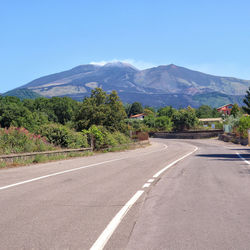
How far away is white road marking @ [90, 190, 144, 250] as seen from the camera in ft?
17.2

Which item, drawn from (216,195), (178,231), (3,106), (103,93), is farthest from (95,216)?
(3,106)

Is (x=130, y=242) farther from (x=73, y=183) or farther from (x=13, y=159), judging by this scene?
(x=13, y=159)

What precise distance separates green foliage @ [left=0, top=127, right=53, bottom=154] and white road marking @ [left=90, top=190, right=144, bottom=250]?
13708 mm

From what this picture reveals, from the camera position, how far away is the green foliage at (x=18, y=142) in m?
21.4

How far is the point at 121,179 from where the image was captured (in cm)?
1271

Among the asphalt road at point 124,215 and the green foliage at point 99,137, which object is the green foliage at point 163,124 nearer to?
the green foliage at point 99,137

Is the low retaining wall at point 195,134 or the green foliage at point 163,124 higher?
the green foliage at point 163,124

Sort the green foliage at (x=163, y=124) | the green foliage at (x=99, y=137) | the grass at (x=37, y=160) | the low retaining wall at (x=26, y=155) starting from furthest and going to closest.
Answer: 1. the green foliage at (x=163, y=124)
2. the green foliage at (x=99, y=137)
3. the low retaining wall at (x=26, y=155)
4. the grass at (x=37, y=160)

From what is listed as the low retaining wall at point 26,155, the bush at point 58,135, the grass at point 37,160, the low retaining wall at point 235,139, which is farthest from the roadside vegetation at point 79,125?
the low retaining wall at point 235,139

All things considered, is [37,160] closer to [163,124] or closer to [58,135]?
[58,135]

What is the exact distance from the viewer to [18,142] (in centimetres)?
2250

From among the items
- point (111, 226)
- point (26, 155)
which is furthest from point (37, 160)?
point (111, 226)

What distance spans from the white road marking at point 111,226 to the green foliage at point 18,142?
1371cm

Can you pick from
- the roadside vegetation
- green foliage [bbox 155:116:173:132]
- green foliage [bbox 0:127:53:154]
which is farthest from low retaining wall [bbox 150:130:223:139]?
green foliage [bbox 0:127:53:154]
